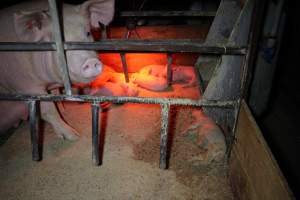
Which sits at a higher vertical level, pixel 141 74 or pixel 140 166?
pixel 141 74

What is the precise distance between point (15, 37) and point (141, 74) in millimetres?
1578

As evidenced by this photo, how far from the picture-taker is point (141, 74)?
3.66 m

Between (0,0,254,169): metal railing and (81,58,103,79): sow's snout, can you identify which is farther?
(81,58,103,79): sow's snout

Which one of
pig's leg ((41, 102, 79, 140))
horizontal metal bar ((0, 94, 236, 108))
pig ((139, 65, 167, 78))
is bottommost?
pig's leg ((41, 102, 79, 140))

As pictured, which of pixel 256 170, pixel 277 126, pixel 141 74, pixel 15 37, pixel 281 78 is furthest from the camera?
pixel 281 78

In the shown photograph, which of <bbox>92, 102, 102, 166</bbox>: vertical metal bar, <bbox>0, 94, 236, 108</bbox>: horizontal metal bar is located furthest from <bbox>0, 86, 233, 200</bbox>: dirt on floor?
<bbox>0, 94, 236, 108</bbox>: horizontal metal bar

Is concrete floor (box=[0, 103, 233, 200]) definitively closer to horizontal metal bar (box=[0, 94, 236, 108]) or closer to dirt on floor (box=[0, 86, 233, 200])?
dirt on floor (box=[0, 86, 233, 200])

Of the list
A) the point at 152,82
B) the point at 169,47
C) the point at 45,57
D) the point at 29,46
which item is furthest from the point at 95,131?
the point at 152,82

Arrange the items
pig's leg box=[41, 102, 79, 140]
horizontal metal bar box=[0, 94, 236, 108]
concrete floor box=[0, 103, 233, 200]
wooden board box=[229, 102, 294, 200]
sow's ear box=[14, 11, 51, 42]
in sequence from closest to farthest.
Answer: wooden board box=[229, 102, 294, 200] < horizontal metal bar box=[0, 94, 236, 108] < concrete floor box=[0, 103, 233, 200] < sow's ear box=[14, 11, 51, 42] < pig's leg box=[41, 102, 79, 140]

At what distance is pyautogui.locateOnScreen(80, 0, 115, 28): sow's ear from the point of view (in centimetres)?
256

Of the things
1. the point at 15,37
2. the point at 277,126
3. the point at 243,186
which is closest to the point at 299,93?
the point at 277,126

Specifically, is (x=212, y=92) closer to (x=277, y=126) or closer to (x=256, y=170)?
(x=256, y=170)

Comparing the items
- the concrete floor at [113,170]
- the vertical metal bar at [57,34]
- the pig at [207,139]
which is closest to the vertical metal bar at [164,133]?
the concrete floor at [113,170]

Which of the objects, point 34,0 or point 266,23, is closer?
point 266,23
